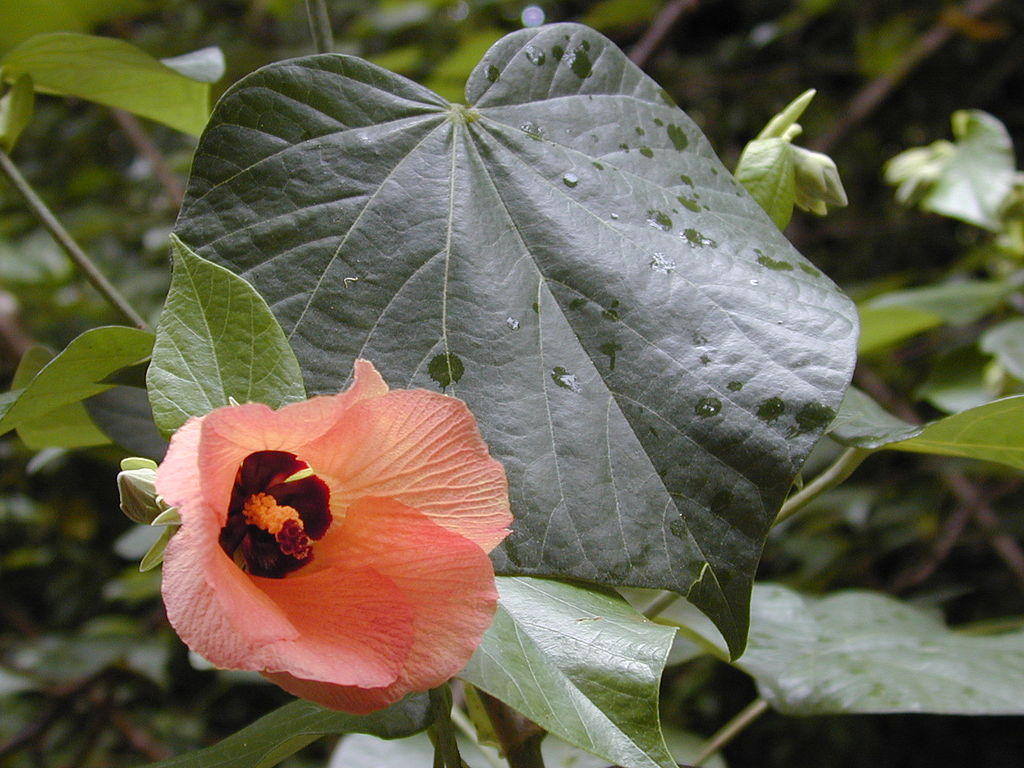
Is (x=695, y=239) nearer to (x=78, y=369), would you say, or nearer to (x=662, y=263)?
(x=662, y=263)

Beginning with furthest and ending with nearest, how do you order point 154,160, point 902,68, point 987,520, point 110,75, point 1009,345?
1. point 902,68
2. point 154,160
3. point 987,520
4. point 1009,345
5. point 110,75

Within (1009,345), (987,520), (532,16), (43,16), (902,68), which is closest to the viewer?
(1009,345)

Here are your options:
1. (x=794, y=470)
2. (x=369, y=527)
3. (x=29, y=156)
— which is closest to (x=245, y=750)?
(x=369, y=527)

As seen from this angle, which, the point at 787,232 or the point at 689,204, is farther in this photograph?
the point at 787,232

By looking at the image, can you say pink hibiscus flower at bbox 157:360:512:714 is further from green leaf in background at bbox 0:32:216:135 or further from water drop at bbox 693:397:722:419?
green leaf in background at bbox 0:32:216:135

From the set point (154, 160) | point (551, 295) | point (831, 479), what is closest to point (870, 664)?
point (831, 479)

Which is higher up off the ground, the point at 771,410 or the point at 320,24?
the point at 320,24

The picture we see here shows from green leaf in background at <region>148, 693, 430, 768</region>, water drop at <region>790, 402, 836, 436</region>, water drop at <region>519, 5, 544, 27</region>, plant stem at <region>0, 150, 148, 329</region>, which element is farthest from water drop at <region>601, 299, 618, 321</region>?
water drop at <region>519, 5, 544, 27</region>

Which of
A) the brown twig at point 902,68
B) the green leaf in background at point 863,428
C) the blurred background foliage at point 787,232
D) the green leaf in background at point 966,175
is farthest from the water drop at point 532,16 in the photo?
the green leaf in background at point 863,428
